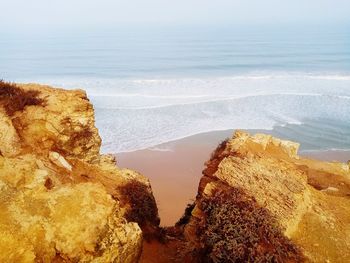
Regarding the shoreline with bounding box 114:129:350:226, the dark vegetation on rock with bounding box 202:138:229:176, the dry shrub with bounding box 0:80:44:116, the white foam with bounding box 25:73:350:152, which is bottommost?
the shoreline with bounding box 114:129:350:226

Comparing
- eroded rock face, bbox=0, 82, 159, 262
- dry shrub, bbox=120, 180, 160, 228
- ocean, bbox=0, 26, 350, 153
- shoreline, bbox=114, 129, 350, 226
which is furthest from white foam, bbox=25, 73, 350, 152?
eroded rock face, bbox=0, 82, 159, 262

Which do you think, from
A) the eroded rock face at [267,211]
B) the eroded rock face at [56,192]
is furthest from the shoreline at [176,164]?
the eroded rock face at [267,211]

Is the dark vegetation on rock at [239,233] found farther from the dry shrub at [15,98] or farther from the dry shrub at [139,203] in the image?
the dry shrub at [15,98]

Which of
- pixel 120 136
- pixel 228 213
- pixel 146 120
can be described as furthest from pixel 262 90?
pixel 228 213

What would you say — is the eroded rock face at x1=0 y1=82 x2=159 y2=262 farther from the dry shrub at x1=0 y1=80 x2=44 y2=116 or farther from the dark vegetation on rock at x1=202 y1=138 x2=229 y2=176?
the dark vegetation on rock at x1=202 y1=138 x2=229 y2=176

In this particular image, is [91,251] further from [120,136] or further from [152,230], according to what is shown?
[120,136]

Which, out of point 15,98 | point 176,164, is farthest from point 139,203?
point 176,164

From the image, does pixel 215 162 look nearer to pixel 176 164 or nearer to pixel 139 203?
pixel 139 203

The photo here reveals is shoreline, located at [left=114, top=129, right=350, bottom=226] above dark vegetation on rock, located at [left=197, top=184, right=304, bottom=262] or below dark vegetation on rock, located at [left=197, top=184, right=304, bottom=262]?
below
